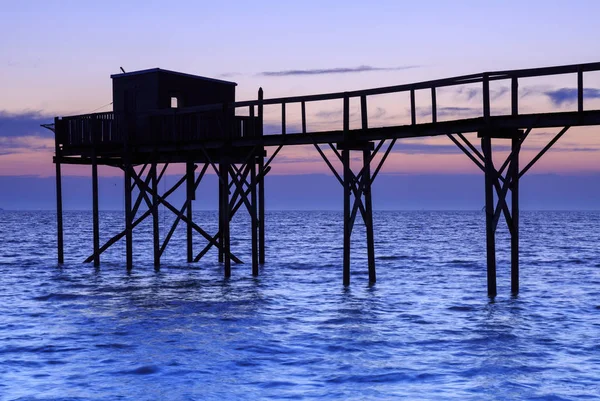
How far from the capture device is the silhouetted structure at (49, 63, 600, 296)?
1612 cm

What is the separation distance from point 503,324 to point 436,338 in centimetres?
210

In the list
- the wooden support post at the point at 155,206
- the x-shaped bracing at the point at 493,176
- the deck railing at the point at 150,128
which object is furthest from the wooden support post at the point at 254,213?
the x-shaped bracing at the point at 493,176

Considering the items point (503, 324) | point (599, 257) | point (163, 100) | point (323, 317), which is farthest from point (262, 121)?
point (599, 257)

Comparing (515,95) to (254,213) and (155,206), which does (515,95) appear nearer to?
(254,213)

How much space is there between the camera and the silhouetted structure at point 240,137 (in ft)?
52.9

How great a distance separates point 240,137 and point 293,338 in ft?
26.2

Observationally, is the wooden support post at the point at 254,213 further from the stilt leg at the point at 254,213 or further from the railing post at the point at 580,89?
Answer: the railing post at the point at 580,89

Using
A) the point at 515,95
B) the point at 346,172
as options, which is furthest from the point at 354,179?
the point at 515,95

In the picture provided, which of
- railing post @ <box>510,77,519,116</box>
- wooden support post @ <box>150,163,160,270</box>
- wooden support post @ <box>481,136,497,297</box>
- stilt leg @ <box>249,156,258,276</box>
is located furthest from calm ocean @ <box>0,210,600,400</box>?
railing post @ <box>510,77,519,116</box>

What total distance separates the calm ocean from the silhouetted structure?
1535 millimetres

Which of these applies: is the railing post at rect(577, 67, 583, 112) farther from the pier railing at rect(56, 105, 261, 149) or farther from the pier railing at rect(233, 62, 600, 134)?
the pier railing at rect(56, 105, 261, 149)

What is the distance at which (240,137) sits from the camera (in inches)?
812

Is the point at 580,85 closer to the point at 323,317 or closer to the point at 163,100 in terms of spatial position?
the point at 323,317

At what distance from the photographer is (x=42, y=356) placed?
1273 centimetres
